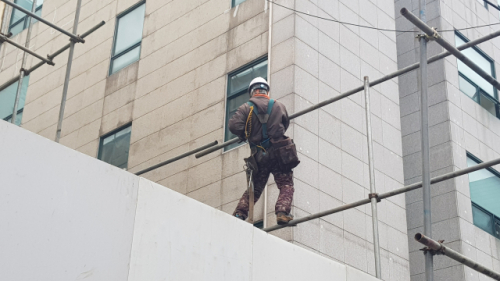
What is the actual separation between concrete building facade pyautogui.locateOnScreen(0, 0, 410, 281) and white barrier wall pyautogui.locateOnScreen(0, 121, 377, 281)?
4.78 m

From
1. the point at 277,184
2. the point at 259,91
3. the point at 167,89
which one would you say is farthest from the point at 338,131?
the point at 277,184

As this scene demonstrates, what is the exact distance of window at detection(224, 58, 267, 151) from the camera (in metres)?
13.8

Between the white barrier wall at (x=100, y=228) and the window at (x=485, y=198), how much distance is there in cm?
923

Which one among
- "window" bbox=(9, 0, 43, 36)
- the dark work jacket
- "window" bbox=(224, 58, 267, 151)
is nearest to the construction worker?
the dark work jacket

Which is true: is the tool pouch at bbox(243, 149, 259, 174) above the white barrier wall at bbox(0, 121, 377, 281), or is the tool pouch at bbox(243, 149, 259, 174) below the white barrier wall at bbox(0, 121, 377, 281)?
above

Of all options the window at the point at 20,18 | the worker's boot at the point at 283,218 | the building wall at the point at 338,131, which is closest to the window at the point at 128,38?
the window at the point at 20,18

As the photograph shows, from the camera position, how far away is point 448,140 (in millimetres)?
15500

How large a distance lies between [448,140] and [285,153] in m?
7.35

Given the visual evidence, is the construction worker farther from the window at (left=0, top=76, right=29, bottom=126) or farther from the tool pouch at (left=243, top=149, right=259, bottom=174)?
the window at (left=0, top=76, right=29, bottom=126)

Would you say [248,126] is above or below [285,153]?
above

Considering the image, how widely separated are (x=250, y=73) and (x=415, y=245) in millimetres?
4975

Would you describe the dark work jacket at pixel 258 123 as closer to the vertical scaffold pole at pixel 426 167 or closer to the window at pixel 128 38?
the vertical scaffold pole at pixel 426 167

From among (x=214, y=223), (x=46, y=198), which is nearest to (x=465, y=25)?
(x=214, y=223)

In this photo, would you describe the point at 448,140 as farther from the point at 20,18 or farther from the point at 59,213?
the point at 20,18
